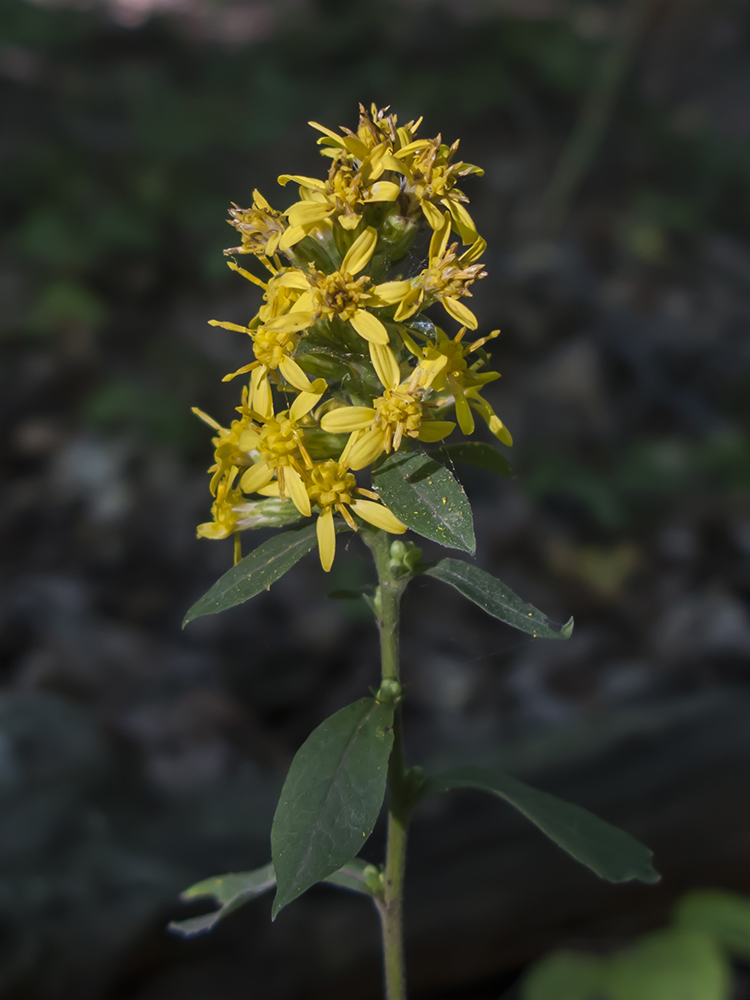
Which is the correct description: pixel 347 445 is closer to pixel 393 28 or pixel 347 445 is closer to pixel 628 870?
pixel 628 870

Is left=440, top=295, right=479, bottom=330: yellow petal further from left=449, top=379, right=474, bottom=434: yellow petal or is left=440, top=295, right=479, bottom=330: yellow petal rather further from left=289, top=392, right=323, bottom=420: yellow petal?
left=289, top=392, right=323, bottom=420: yellow petal

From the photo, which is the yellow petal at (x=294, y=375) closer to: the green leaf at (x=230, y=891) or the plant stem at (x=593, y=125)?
the green leaf at (x=230, y=891)

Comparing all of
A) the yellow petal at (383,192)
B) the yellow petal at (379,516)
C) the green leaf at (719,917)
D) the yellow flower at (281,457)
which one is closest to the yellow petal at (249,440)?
the yellow flower at (281,457)

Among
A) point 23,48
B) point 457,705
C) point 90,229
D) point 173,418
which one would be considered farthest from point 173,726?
point 23,48

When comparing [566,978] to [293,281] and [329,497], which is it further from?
[293,281]

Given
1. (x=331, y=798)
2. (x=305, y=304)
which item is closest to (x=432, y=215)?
(x=305, y=304)

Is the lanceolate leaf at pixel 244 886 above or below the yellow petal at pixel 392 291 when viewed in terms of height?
below
